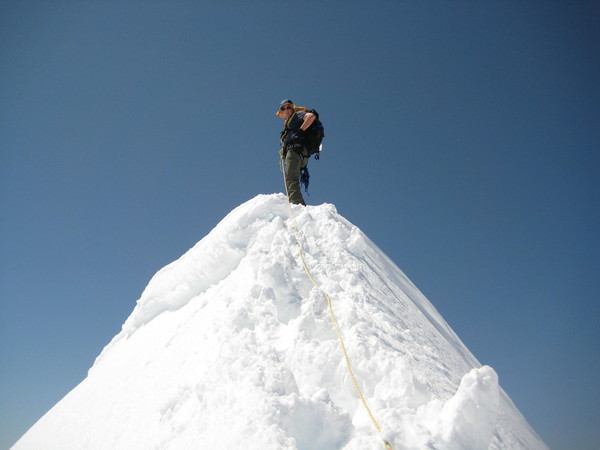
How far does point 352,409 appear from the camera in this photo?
259cm

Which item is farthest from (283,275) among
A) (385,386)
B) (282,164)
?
(282,164)

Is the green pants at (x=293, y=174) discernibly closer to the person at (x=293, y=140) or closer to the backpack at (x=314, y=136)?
the person at (x=293, y=140)

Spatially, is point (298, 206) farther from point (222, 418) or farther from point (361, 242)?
point (222, 418)

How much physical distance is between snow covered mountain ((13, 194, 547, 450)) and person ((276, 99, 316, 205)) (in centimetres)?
174

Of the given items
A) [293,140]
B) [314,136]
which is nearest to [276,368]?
[293,140]

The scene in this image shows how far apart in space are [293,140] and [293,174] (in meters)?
0.68

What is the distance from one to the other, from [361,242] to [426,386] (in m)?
2.44

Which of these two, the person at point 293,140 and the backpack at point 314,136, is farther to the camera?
the backpack at point 314,136

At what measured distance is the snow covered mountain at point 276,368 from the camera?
230 cm

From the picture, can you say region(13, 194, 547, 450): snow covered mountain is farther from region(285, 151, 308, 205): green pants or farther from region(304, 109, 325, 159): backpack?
region(304, 109, 325, 159): backpack

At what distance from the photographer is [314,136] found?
265 inches

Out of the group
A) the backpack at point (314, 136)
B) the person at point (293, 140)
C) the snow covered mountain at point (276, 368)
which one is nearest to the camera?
the snow covered mountain at point (276, 368)

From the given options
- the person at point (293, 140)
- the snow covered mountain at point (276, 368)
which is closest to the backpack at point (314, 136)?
the person at point (293, 140)

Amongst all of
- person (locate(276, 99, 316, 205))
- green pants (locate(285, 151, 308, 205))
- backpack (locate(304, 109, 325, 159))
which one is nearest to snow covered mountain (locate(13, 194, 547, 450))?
green pants (locate(285, 151, 308, 205))
